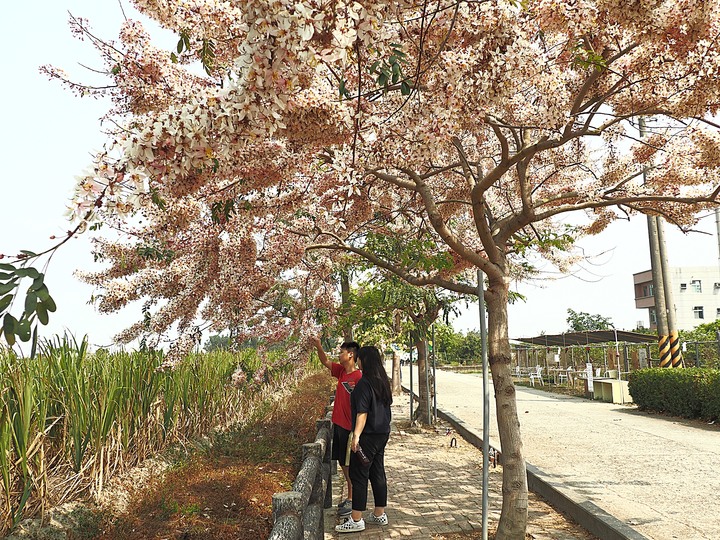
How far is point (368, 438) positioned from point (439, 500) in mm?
1595

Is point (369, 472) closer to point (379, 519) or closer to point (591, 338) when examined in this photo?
point (379, 519)

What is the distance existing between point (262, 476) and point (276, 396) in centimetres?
696

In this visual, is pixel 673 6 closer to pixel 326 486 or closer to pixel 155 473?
pixel 326 486

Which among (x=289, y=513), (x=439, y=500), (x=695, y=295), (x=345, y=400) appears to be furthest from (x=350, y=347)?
(x=695, y=295)

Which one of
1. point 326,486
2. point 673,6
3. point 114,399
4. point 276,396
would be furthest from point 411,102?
point 276,396

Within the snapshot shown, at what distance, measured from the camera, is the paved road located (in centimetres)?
575

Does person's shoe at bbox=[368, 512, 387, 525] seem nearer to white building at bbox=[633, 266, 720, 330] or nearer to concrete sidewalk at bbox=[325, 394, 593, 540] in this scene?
concrete sidewalk at bbox=[325, 394, 593, 540]

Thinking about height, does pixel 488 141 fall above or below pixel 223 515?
above

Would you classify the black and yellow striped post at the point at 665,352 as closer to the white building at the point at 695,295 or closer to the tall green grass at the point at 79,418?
the tall green grass at the point at 79,418

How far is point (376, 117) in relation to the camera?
14.9 ft

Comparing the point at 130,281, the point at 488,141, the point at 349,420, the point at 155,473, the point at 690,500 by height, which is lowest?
the point at 690,500

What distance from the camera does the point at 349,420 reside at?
631 cm

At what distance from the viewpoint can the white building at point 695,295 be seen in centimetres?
5300

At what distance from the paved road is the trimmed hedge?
46 cm
